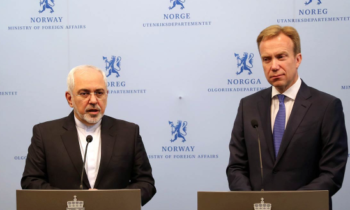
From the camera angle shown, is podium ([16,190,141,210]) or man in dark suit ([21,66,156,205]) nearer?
podium ([16,190,141,210])

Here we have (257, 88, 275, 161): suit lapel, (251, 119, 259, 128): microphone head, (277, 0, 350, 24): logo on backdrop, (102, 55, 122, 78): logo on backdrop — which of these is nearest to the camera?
(251, 119, 259, 128): microphone head

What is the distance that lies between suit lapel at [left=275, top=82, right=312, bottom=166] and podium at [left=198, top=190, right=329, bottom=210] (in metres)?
0.51

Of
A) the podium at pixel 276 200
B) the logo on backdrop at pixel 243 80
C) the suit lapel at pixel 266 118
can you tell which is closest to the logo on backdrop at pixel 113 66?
the logo on backdrop at pixel 243 80

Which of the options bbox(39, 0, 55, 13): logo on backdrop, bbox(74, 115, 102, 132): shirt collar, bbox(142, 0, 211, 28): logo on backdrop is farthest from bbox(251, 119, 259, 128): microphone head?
bbox(39, 0, 55, 13): logo on backdrop

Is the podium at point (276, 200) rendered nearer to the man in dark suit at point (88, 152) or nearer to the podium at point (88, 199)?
the podium at point (88, 199)

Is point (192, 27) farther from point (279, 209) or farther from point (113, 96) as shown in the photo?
point (279, 209)

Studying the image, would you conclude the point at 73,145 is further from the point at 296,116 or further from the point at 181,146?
the point at 181,146

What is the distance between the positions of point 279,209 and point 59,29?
3048 mm

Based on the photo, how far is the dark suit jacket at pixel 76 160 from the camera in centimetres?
262

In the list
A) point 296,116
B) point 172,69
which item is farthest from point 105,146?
point 172,69

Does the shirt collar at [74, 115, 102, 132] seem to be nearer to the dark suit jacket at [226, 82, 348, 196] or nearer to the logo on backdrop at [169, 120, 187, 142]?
the dark suit jacket at [226, 82, 348, 196]

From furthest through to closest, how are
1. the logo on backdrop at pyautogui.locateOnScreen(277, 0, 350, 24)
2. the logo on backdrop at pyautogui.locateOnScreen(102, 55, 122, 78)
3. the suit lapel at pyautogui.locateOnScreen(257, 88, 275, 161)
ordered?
the logo on backdrop at pyautogui.locateOnScreen(102, 55, 122, 78)
the logo on backdrop at pyautogui.locateOnScreen(277, 0, 350, 24)
the suit lapel at pyautogui.locateOnScreen(257, 88, 275, 161)

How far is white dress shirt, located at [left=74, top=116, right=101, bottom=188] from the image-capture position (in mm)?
2648

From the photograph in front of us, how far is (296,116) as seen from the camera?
2.50 meters
